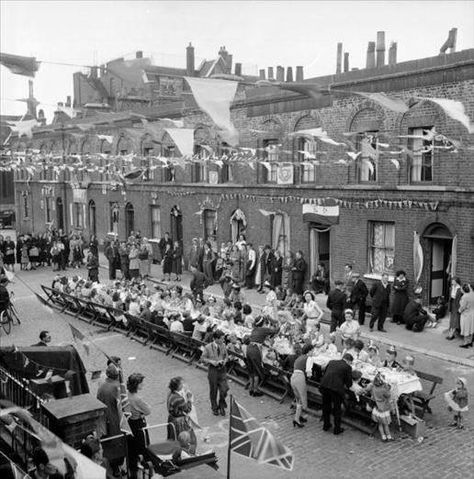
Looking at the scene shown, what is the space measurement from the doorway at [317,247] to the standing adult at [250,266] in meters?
2.39

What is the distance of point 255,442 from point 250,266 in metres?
16.8

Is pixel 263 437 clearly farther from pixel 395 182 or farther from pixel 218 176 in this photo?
pixel 218 176

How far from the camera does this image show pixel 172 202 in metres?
29.6

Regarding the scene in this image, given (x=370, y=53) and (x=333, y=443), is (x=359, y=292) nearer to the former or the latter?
(x=333, y=443)

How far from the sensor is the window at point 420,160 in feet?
59.5

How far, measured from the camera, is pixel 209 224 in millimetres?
27562

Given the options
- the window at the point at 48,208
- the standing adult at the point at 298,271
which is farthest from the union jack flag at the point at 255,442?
the window at the point at 48,208

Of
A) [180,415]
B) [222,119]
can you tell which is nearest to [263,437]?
[180,415]

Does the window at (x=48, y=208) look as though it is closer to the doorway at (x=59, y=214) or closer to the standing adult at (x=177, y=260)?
the doorway at (x=59, y=214)

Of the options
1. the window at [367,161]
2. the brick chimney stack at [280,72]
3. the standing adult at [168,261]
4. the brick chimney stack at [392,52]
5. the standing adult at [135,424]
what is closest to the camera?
the standing adult at [135,424]

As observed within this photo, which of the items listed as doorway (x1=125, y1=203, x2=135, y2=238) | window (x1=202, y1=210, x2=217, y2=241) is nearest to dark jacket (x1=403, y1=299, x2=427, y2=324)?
window (x1=202, y1=210, x2=217, y2=241)

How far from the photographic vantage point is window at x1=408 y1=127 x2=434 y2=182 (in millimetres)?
18125

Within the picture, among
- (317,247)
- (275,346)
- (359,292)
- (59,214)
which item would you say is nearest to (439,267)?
(359,292)

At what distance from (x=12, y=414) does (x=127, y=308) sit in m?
10.9
